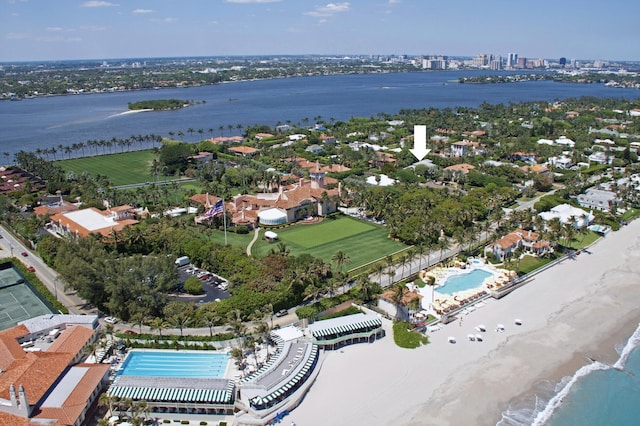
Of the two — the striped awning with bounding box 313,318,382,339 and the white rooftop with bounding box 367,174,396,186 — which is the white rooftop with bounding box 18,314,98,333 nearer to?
the striped awning with bounding box 313,318,382,339

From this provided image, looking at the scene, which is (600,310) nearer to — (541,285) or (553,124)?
(541,285)

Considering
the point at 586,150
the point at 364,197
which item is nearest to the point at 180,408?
the point at 364,197

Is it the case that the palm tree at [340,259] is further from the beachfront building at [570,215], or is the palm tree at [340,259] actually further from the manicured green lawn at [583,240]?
the beachfront building at [570,215]

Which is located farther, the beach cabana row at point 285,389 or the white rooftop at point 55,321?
the white rooftop at point 55,321

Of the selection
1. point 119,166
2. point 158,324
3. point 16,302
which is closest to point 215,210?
point 16,302

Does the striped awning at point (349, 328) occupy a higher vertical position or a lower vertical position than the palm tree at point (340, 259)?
lower

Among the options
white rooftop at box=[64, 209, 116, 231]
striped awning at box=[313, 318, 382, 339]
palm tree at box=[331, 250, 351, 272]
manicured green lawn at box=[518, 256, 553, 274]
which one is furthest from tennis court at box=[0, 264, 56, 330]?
manicured green lawn at box=[518, 256, 553, 274]

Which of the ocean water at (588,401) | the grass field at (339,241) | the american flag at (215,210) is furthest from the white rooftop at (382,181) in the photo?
the ocean water at (588,401)

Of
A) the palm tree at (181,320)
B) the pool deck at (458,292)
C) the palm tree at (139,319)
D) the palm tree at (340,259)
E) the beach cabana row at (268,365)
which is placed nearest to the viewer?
the beach cabana row at (268,365)
